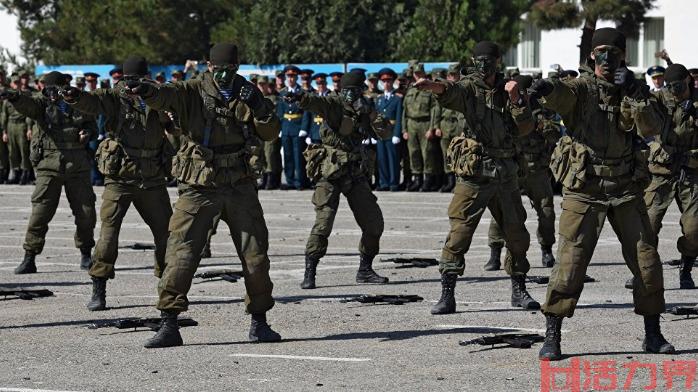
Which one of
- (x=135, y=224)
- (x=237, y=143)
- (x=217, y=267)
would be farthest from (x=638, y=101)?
(x=135, y=224)

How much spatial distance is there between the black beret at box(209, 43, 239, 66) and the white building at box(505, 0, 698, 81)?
29935 millimetres

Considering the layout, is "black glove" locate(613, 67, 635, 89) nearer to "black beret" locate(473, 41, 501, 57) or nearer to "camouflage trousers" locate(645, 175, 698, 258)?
"black beret" locate(473, 41, 501, 57)

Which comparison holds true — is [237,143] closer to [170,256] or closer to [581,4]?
[170,256]

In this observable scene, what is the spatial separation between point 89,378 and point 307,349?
171 centimetres

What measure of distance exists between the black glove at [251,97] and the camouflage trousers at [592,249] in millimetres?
2243

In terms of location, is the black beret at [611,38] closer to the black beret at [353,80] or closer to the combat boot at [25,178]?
the black beret at [353,80]

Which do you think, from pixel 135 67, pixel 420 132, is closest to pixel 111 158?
pixel 135 67

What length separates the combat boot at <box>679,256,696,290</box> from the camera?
1476cm

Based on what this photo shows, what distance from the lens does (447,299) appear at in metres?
13.1

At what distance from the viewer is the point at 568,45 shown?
148 feet

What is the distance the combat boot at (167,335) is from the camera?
37.6 feet

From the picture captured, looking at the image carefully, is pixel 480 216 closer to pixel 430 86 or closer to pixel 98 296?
pixel 430 86

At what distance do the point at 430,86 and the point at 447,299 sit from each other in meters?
2.15

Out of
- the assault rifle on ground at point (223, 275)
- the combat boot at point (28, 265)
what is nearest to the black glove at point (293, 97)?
the assault rifle on ground at point (223, 275)
